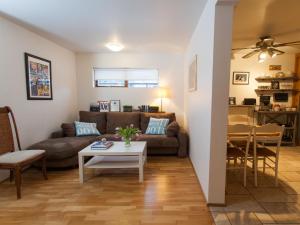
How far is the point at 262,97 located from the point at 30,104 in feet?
16.9

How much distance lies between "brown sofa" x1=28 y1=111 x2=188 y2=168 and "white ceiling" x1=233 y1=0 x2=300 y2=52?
6.73ft

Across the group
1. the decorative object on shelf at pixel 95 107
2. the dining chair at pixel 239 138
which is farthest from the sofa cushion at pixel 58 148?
the dining chair at pixel 239 138

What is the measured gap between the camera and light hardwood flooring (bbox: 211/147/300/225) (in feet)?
6.03

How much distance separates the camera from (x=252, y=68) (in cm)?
484

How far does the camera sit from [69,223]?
1809 millimetres

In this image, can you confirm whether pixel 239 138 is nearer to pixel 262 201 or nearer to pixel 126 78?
pixel 262 201

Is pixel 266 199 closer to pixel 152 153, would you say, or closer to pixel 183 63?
pixel 152 153

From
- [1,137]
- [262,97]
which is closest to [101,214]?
[1,137]

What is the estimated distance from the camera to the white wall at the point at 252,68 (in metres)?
4.78

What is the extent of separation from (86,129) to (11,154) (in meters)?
1.58

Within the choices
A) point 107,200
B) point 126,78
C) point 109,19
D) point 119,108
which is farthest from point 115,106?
point 107,200

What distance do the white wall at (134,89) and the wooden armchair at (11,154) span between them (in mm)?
2181

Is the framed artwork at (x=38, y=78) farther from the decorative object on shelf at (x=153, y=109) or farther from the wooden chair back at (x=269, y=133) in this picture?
the wooden chair back at (x=269, y=133)

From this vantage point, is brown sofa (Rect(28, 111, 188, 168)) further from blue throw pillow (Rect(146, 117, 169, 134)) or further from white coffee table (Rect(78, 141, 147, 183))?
white coffee table (Rect(78, 141, 147, 183))
